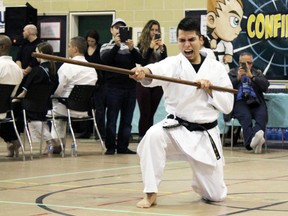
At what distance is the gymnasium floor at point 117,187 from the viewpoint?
6.27m

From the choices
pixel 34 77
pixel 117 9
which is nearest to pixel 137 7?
pixel 117 9

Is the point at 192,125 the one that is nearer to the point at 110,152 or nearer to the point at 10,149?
the point at 10,149

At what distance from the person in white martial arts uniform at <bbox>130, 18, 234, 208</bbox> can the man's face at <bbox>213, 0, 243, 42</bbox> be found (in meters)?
8.81

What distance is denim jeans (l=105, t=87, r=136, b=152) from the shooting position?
38.0 feet

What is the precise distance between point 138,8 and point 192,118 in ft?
33.5

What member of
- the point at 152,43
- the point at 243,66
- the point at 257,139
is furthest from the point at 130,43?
the point at 257,139

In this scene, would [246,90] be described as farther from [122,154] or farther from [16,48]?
[16,48]

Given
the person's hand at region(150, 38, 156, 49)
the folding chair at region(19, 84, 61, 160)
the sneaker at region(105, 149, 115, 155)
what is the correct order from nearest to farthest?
the folding chair at region(19, 84, 61, 160) → the person's hand at region(150, 38, 156, 49) → the sneaker at region(105, 149, 115, 155)

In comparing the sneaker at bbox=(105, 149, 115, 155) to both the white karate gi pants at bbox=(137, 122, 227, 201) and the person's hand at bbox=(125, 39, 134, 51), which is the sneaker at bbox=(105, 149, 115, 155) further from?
the white karate gi pants at bbox=(137, 122, 227, 201)

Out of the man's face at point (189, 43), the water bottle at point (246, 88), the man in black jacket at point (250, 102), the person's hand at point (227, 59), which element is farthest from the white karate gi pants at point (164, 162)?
the person's hand at point (227, 59)

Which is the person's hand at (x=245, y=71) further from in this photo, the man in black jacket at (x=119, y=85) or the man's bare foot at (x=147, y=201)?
the man's bare foot at (x=147, y=201)

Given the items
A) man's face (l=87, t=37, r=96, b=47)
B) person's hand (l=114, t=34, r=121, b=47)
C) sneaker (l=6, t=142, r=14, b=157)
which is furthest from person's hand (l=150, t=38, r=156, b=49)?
sneaker (l=6, t=142, r=14, b=157)

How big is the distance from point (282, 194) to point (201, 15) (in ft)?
30.0

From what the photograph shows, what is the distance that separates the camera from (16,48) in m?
17.9
